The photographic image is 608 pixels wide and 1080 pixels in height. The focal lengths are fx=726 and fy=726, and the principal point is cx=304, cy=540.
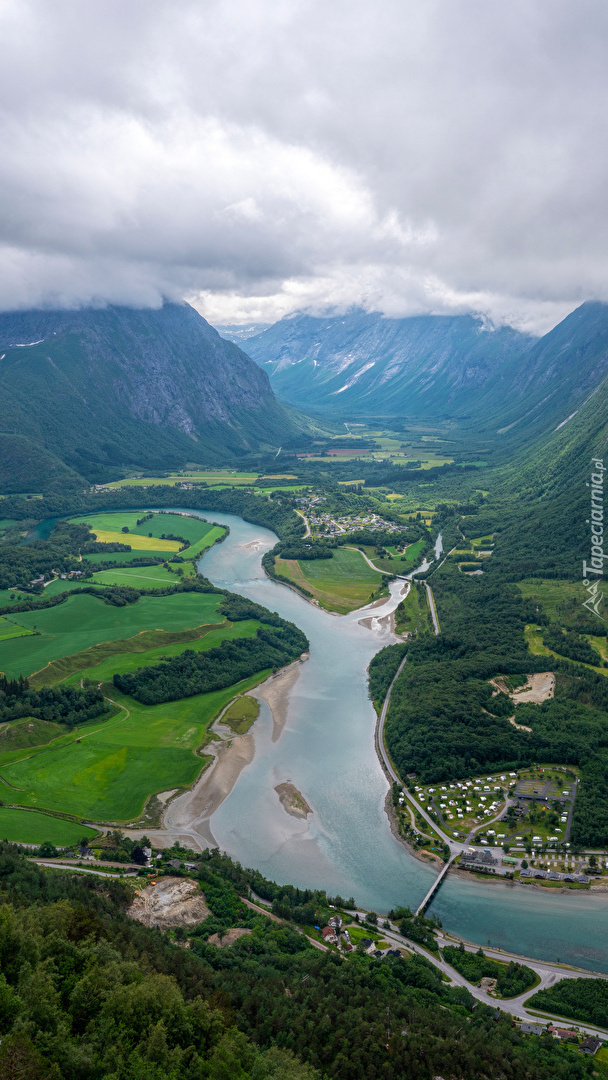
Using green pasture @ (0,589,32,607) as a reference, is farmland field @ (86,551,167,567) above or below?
above

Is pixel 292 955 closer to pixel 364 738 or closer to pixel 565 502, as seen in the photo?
pixel 364 738

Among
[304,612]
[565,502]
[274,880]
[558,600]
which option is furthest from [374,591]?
[274,880]

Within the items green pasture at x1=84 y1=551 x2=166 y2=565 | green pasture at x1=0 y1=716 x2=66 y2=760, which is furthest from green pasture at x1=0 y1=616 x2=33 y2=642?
green pasture at x1=84 y1=551 x2=166 y2=565

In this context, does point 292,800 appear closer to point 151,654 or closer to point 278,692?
point 278,692

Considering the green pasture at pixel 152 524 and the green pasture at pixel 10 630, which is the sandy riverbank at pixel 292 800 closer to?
the green pasture at pixel 10 630

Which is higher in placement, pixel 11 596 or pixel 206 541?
pixel 206 541

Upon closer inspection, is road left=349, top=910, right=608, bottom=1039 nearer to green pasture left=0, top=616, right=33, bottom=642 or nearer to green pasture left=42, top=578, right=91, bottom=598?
green pasture left=0, top=616, right=33, bottom=642

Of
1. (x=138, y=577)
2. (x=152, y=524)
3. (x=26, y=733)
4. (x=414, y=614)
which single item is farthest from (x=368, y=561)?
(x=26, y=733)
